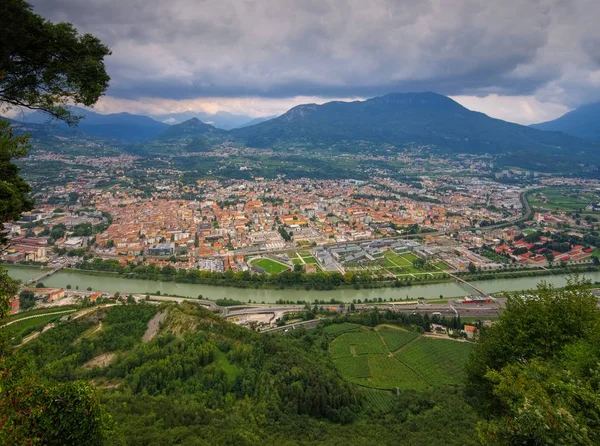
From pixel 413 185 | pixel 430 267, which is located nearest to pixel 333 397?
pixel 430 267

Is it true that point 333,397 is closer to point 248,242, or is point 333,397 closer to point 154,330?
point 154,330

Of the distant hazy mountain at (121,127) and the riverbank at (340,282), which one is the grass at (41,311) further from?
the distant hazy mountain at (121,127)

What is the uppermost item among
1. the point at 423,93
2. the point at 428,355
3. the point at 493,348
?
the point at 423,93

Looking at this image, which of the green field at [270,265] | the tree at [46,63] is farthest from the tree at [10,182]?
the green field at [270,265]

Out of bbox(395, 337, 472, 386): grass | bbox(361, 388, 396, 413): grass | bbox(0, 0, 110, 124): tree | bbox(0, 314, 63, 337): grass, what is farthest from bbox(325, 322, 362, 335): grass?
bbox(0, 0, 110, 124): tree

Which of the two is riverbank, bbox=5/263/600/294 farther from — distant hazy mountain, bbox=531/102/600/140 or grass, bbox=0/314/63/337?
distant hazy mountain, bbox=531/102/600/140

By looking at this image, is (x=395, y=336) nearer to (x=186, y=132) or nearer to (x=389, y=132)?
(x=389, y=132)

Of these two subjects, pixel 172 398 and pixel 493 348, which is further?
pixel 172 398
